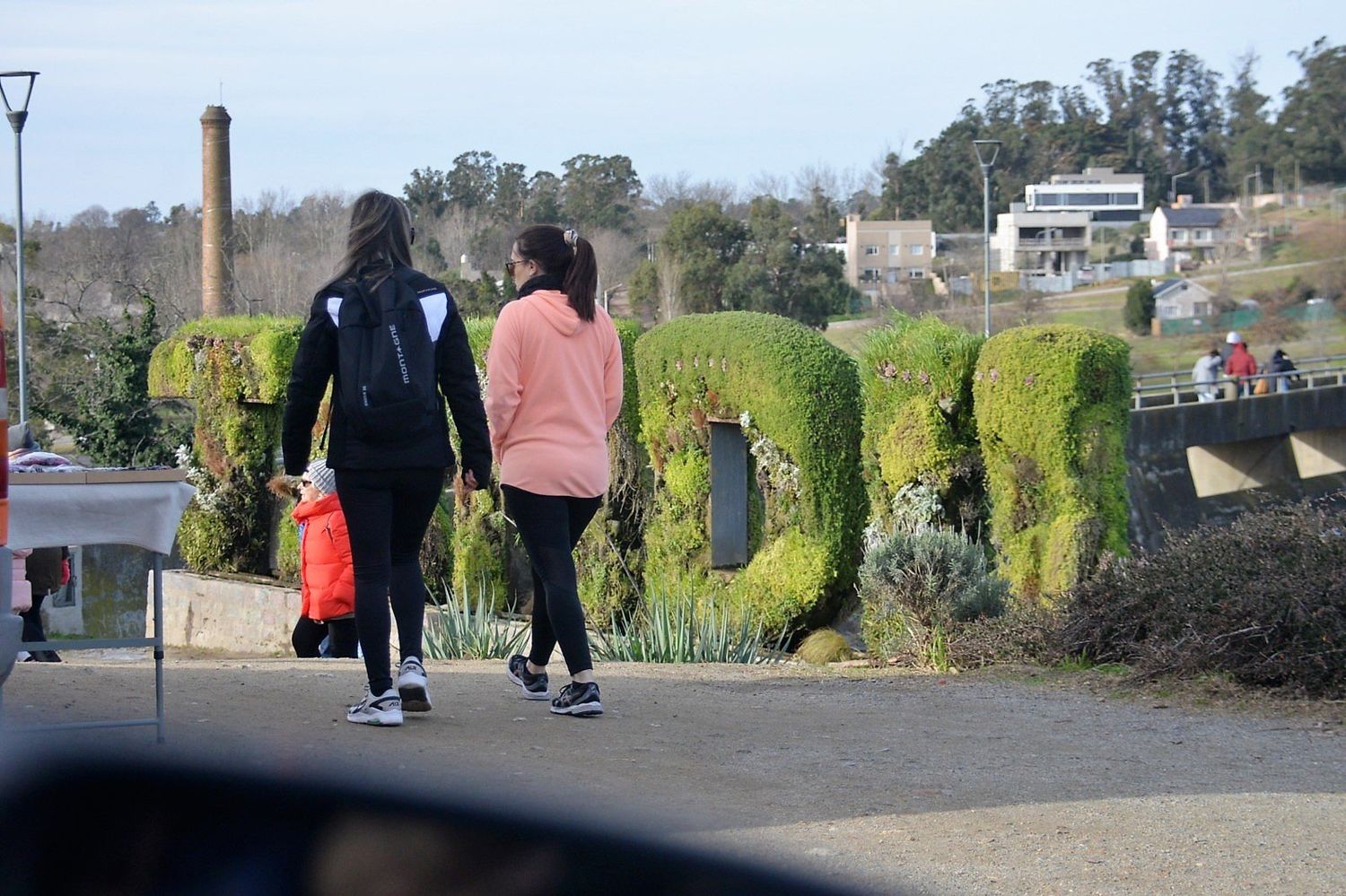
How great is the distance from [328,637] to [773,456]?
548 cm

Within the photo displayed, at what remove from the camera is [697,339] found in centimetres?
1392

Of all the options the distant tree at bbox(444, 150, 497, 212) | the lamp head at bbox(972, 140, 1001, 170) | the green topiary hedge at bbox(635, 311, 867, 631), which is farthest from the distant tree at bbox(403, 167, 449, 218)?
the green topiary hedge at bbox(635, 311, 867, 631)

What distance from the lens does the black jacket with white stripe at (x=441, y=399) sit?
5242mm

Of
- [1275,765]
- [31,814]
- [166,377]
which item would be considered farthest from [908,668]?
[166,377]

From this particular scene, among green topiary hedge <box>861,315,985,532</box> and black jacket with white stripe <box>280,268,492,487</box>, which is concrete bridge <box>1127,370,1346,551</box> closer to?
green topiary hedge <box>861,315,985,532</box>

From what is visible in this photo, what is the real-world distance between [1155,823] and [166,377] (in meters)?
18.1

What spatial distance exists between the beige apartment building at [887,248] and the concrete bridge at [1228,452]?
4793cm

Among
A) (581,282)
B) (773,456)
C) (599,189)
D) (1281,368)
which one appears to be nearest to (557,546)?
(581,282)

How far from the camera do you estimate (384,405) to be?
516cm

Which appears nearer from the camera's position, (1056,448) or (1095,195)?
(1056,448)

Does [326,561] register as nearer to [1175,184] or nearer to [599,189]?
[599,189]

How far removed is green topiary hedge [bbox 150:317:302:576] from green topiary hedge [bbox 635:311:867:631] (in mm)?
6606

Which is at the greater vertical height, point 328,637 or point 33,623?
point 33,623

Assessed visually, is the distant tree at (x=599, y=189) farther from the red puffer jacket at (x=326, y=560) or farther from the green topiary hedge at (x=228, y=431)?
the red puffer jacket at (x=326, y=560)
